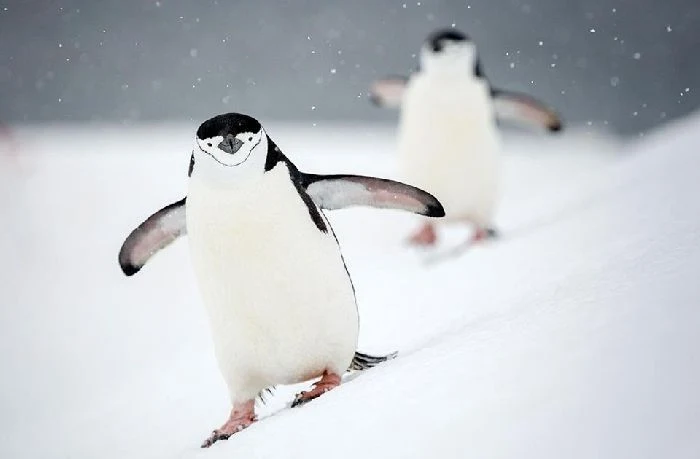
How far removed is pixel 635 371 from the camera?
4.11 feet

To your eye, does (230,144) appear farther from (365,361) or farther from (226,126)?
(365,361)

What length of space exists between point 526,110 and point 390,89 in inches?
26.2

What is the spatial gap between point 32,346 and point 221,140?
261cm

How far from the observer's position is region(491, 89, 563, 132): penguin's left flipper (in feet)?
13.0

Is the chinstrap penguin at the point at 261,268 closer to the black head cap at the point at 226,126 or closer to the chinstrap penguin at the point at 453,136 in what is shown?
the black head cap at the point at 226,126

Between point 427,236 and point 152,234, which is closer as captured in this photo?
point 152,234

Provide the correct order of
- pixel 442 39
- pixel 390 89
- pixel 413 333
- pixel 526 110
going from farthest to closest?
pixel 390 89, pixel 526 110, pixel 442 39, pixel 413 333

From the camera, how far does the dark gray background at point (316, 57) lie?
624 inches

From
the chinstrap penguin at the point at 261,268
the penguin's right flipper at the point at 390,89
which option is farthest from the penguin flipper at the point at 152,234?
the penguin's right flipper at the point at 390,89

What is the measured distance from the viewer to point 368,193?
195 centimetres

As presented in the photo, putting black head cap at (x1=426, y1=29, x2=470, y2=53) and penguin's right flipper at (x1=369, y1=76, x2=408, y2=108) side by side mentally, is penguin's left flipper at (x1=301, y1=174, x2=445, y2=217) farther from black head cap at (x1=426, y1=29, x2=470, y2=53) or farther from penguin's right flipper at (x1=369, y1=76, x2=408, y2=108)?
penguin's right flipper at (x1=369, y1=76, x2=408, y2=108)

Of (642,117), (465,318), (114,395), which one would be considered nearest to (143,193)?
(114,395)

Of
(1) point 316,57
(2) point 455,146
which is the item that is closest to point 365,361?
(2) point 455,146

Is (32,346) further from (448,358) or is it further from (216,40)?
(216,40)
